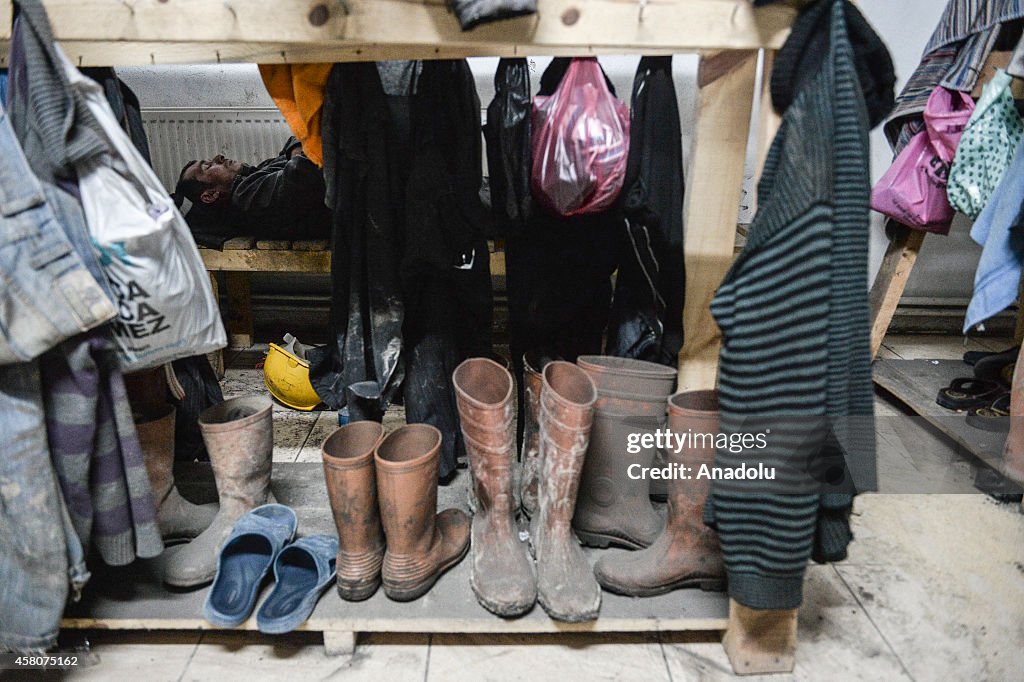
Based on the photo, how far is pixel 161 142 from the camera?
3.17m

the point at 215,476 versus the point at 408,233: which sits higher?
the point at 408,233

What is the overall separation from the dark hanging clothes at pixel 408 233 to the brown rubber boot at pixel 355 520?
46 centimetres

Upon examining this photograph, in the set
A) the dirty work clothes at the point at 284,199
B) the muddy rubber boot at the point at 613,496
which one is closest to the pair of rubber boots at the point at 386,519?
the muddy rubber boot at the point at 613,496

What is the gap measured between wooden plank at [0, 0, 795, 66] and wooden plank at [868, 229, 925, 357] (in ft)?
5.25

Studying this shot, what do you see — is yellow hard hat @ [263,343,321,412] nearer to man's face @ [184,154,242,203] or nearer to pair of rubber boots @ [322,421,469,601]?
man's face @ [184,154,242,203]

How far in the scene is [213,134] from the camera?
3150 millimetres

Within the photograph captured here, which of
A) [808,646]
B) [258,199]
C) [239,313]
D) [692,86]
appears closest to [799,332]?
[808,646]

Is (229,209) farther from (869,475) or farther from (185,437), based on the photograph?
(869,475)

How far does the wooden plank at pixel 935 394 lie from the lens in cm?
225

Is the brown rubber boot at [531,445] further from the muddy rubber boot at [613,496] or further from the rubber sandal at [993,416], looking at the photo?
the rubber sandal at [993,416]

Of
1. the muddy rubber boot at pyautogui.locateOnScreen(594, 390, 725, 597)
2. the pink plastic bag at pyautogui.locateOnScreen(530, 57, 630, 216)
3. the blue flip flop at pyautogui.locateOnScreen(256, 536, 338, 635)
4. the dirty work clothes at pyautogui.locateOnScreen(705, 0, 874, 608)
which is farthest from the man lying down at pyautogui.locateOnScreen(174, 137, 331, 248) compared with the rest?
the dirty work clothes at pyautogui.locateOnScreen(705, 0, 874, 608)

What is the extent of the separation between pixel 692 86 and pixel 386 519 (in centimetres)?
241

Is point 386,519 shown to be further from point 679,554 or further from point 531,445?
point 679,554

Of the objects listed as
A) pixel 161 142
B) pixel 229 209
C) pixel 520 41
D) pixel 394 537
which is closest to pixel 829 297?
pixel 520 41
